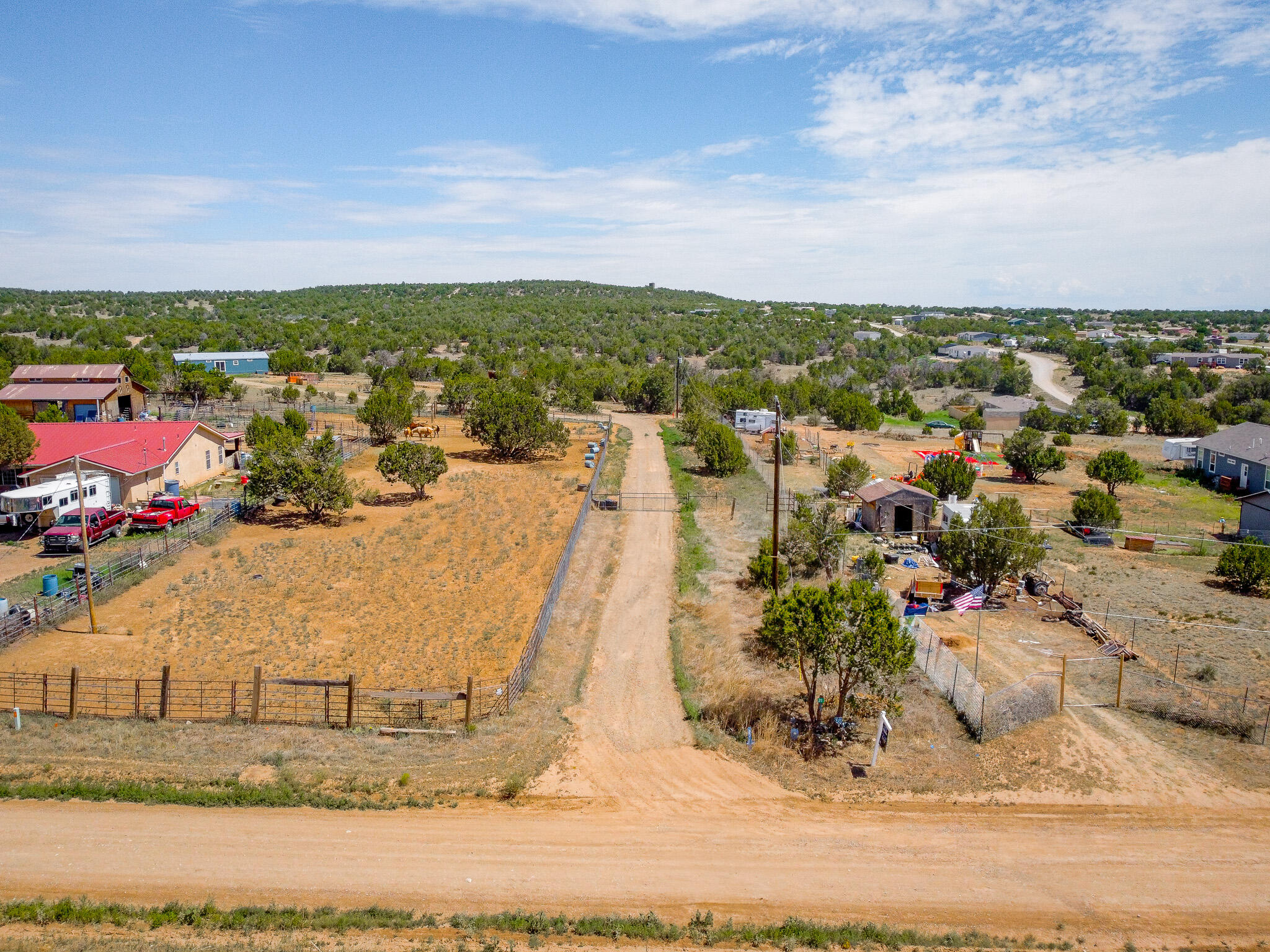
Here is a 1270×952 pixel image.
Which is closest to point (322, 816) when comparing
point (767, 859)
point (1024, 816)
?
point (767, 859)

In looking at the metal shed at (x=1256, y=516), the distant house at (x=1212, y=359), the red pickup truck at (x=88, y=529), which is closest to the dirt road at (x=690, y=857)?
the red pickup truck at (x=88, y=529)

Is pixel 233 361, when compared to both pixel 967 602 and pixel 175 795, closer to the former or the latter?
pixel 175 795

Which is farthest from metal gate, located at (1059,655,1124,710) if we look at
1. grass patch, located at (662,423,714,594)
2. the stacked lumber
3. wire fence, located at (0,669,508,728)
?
wire fence, located at (0,669,508,728)

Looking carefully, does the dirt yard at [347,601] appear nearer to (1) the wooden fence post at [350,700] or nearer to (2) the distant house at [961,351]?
(1) the wooden fence post at [350,700]

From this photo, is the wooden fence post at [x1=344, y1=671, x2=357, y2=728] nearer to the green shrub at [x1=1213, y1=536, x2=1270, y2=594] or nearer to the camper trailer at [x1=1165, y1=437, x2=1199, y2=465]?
the green shrub at [x1=1213, y1=536, x2=1270, y2=594]

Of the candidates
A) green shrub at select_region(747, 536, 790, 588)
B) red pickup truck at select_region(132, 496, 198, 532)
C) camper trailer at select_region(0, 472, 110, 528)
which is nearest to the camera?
green shrub at select_region(747, 536, 790, 588)
